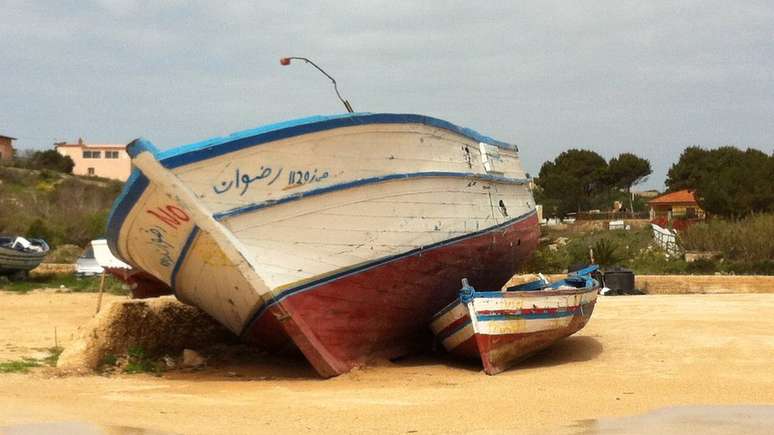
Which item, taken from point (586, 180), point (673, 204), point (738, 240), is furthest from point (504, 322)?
point (586, 180)

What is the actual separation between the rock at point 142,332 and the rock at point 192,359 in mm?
278

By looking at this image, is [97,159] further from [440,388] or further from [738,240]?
[440,388]

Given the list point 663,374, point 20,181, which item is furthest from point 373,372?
point 20,181

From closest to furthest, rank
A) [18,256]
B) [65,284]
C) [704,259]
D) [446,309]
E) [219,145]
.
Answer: [219,145] → [446,309] → [65,284] → [18,256] → [704,259]

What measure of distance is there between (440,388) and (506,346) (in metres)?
0.99

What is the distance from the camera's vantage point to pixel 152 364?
29.5ft

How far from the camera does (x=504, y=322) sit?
8.28 m

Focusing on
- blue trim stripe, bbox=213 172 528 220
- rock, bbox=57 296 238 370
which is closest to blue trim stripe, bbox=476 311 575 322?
blue trim stripe, bbox=213 172 528 220

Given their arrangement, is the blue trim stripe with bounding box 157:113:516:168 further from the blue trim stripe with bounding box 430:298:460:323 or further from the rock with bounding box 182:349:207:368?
the rock with bounding box 182:349:207:368

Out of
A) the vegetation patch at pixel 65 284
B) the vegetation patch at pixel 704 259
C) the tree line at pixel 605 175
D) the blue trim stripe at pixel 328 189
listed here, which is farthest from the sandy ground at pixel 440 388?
the tree line at pixel 605 175

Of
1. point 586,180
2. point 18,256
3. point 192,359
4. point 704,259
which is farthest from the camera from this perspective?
point 586,180

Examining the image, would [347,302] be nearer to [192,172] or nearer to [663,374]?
[192,172]

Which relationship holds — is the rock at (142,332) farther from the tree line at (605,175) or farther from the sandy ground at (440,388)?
the tree line at (605,175)

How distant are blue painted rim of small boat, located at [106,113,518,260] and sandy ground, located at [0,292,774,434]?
1.40m
